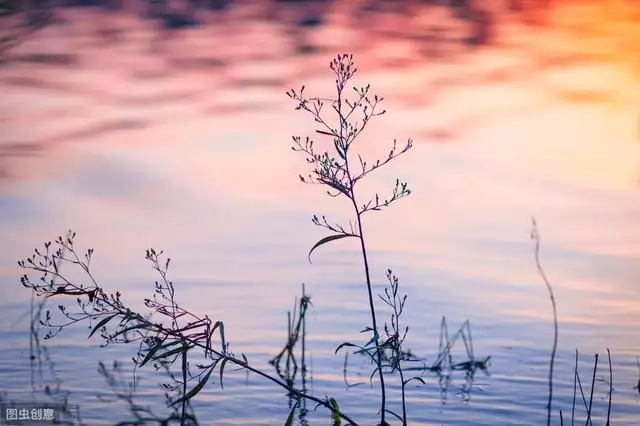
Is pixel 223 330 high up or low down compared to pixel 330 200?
down

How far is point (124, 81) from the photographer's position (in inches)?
708

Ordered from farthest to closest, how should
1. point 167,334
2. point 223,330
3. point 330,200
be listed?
point 330,200, point 223,330, point 167,334

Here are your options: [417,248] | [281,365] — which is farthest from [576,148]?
[281,365]

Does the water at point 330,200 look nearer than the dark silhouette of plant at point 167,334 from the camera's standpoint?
No

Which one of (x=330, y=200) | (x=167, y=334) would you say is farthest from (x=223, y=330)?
(x=330, y=200)

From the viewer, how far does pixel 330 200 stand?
11609 mm

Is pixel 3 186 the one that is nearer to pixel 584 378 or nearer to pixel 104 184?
pixel 104 184

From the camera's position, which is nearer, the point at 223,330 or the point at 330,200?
the point at 223,330

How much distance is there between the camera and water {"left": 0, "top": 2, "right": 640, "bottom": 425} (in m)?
7.11

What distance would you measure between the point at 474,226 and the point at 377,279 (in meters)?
2.15

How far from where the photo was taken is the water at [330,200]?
711 centimetres

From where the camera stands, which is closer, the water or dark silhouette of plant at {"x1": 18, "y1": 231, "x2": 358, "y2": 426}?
dark silhouette of plant at {"x1": 18, "y1": 231, "x2": 358, "y2": 426}

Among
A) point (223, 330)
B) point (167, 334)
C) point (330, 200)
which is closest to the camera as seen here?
point (167, 334)

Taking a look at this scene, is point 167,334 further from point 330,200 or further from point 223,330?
point 330,200
